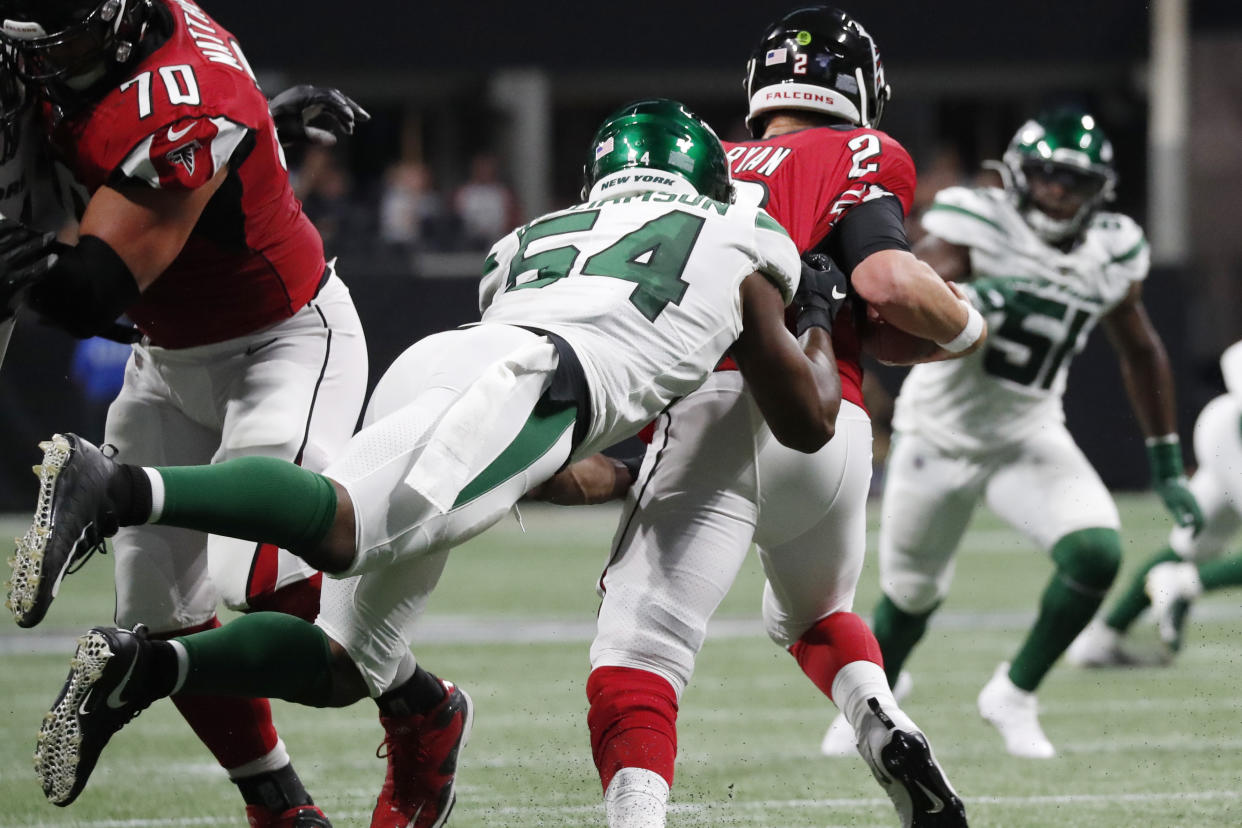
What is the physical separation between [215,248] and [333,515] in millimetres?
905

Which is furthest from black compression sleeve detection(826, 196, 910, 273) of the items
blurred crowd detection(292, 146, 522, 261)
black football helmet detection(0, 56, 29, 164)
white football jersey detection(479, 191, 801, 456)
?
blurred crowd detection(292, 146, 522, 261)

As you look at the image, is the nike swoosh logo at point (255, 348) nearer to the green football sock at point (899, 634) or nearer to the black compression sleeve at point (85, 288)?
the black compression sleeve at point (85, 288)

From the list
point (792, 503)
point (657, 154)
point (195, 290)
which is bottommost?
point (792, 503)

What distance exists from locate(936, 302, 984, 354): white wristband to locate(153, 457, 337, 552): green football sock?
120 cm

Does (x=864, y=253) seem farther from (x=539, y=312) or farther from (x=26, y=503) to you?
(x=26, y=503)

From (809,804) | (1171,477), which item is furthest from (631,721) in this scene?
(1171,477)

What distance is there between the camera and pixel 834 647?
3.16 meters

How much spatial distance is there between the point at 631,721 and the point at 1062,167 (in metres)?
2.89

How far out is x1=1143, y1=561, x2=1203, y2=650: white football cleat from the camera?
19.4ft

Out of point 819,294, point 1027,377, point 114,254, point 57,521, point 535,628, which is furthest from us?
point 535,628

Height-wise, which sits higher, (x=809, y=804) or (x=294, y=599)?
(x=294, y=599)

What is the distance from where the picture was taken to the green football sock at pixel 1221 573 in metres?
5.96

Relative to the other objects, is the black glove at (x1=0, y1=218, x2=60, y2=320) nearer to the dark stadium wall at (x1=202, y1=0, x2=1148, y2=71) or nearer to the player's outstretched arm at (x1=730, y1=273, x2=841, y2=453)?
the player's outstretched arm at (x1=730, y1=273, x2=841, y2=453)

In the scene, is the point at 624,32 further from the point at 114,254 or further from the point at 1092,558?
the point at 114,254
